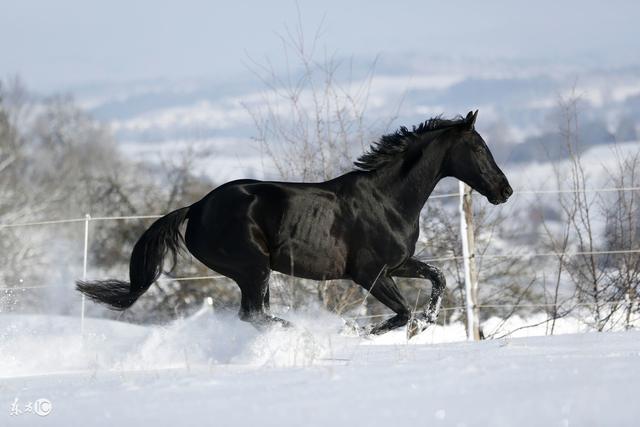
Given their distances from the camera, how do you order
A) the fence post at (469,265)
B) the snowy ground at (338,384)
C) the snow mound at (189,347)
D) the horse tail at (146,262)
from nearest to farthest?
the snowy ground at (338,384) < the snow mound at (189,347) < the horse tail at (146,262) < the fence post at (469,265)

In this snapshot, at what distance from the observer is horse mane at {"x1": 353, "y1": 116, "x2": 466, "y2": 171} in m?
5.86

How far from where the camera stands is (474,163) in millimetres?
5965

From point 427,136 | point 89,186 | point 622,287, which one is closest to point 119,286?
point 427,136

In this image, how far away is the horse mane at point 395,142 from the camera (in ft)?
19.2

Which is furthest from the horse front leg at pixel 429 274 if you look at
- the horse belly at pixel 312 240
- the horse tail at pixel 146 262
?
the horse tail at pixel 146 262

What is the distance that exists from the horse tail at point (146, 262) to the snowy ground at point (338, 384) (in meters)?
0.45

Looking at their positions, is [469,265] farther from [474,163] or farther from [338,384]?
[338,384]

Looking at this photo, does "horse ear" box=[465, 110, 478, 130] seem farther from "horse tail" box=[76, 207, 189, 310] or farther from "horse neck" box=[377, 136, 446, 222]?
"horse tail" box=[76, 207, 189, 310]

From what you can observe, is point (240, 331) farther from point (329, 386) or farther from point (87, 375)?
point (329, 386)

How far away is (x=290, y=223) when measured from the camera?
18.3ft

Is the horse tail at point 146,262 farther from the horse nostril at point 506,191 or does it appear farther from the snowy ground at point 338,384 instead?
the horse nostril at point 506,191

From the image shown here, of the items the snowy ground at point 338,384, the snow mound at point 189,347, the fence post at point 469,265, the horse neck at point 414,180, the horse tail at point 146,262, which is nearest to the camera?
the snowy ground at point 338,384

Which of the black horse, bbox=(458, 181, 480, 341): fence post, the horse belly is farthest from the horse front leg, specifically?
bbox=(458, 181, 480, 341): fence post

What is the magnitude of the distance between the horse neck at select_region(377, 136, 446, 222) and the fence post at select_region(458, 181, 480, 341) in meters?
1.84
